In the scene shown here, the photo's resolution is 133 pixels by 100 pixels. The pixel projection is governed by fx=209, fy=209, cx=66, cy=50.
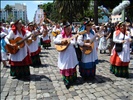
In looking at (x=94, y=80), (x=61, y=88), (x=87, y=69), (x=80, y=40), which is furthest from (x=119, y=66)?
(x=61, y=88)

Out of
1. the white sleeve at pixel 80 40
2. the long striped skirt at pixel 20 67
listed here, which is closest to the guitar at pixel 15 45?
the long striped skirt at pixel 20 67

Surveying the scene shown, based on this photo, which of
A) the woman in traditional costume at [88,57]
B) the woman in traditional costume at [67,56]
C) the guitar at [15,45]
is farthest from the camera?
the guitar at [15,45]

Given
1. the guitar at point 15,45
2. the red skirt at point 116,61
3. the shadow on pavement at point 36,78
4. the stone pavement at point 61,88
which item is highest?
the guitar at point 15,45

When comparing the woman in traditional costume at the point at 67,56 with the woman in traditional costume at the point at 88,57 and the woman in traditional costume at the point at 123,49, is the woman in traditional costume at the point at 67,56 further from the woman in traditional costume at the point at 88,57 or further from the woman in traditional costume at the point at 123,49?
the woman in traditional costume at the point at 123,49

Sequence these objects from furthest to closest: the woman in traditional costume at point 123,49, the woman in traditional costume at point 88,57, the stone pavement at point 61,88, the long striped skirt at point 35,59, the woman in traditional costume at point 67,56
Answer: the long striped skirt at point 35,59 < the woman in traditional costume at point 123,49 < the woman in traditional costume at point 88,57 < the woman in traditional costume at point 67,56 < the stone pavement at point 61,88

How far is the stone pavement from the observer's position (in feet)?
17.2

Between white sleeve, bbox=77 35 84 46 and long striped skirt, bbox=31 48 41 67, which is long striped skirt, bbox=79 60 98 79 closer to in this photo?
white sleeve, bbox=77 35 84 46

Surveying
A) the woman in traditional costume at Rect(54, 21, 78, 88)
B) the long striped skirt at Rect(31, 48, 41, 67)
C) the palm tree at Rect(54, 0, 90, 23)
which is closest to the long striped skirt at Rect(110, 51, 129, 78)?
the woman in traditional costume at Rect(54, 21, 78, 88)

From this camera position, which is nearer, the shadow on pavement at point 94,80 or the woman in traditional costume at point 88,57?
the woman in traditional costume at point 88,57

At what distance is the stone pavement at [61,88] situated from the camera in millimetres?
5242

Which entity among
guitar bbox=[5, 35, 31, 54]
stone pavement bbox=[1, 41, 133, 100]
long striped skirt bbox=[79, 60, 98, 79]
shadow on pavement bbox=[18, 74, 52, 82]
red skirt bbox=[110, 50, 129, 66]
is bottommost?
stone pavement bbox=[1, 41, 133, 100]

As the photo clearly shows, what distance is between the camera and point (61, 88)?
5852 mm

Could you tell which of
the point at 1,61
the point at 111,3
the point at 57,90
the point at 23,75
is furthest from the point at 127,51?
the point at 111,3

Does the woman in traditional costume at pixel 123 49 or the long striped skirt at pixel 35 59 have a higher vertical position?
the woman in traditional costume at pixel 123 49
